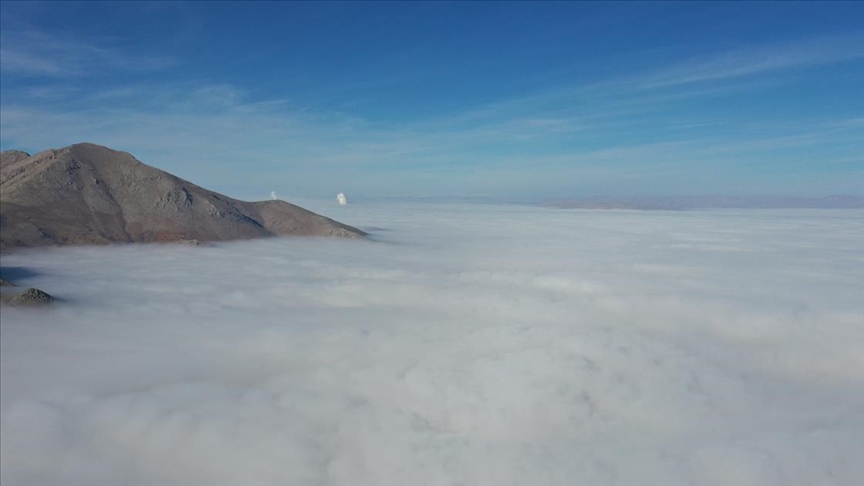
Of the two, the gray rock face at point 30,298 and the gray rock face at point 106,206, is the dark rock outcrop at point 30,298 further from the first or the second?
the gray rock face at point 106,206

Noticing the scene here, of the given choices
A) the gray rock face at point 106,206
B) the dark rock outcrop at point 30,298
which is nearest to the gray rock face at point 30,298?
the dark rock outcrop at point 30,298

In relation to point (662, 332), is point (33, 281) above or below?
above

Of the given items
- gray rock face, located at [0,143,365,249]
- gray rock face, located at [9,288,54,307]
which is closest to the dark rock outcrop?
gray rock face, located at [9,288,54,307]

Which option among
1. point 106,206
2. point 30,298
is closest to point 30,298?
point 30,298

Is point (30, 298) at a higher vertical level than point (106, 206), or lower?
lower

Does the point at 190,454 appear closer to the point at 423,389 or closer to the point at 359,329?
the point at 423,389

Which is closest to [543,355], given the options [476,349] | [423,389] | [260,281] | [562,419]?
[476,349]

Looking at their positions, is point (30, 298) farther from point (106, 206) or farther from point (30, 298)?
point (106, 206)
